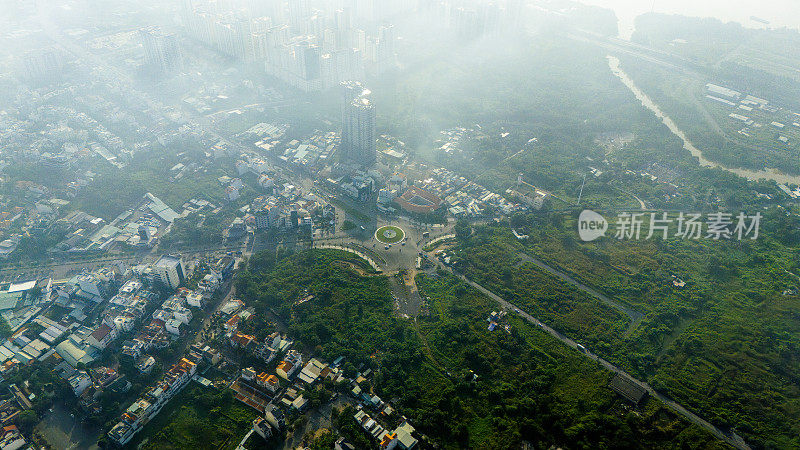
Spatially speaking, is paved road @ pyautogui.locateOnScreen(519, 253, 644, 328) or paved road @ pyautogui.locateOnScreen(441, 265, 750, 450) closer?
paved road @ pyautogui.locateOnScreen(441, 265, 750, 450)

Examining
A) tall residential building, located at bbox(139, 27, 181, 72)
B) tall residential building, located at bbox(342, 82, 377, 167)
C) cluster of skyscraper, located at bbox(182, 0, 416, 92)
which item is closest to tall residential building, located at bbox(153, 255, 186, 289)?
tall residential building, located at bbox(342, 82, 377, 167)

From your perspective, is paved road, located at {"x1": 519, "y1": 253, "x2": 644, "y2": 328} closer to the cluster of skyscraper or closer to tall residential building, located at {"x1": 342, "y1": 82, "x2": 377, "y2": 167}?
tall residential building, located at {"x1": 342, "y1": 82, "x2": 377, "y2": 167}

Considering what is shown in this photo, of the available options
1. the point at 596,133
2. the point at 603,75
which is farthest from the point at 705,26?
Answer: the point at 596,133

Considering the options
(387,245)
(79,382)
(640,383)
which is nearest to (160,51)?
(387,245)

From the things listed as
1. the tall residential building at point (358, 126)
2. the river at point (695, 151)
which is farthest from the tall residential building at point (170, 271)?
the river at point (695, 151)

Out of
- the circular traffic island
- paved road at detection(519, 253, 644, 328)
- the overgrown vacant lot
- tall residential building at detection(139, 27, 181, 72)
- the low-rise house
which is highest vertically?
tall residential building at detection(139, 27, 181, 72)

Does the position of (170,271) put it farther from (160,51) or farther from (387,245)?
(160,51)

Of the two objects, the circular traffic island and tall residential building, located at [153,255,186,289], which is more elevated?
tall residential building, located at [153,255,186,289]
